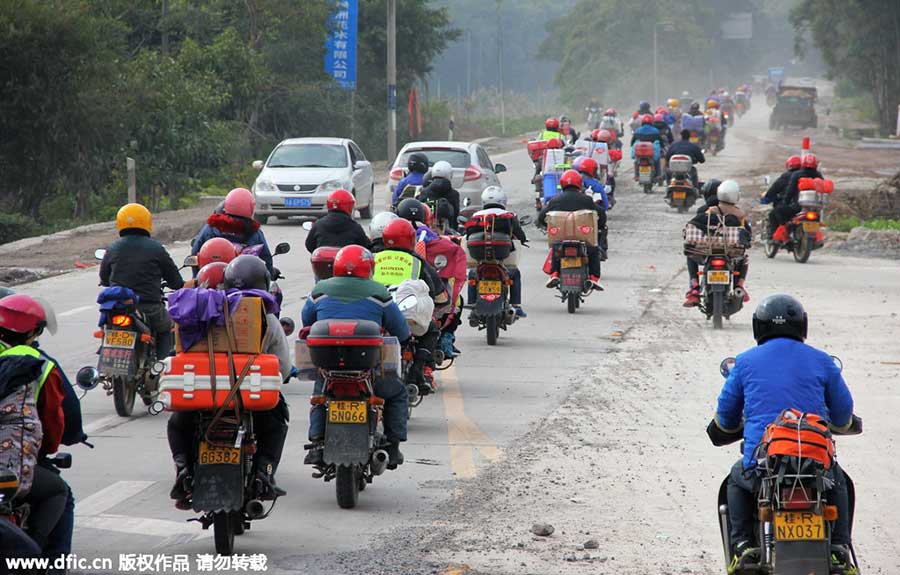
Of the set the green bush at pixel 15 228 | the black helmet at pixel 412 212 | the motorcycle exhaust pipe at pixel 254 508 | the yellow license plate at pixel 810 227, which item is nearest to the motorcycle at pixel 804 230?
the yellow license plate at pixel 810 227

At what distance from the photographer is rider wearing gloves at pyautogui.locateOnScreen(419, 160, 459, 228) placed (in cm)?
1652

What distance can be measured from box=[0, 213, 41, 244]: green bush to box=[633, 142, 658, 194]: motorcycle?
541 inches

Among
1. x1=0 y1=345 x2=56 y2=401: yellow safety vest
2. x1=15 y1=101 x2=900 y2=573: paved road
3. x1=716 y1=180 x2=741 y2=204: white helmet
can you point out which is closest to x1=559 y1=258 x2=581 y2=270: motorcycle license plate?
x1=15 y1=101 x2=900 y2=573: paved road

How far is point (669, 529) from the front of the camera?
27.0ft

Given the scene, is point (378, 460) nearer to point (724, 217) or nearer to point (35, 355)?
point (35, 355)

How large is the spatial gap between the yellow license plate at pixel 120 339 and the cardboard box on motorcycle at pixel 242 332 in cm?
387

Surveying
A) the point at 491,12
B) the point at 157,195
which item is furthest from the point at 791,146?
the point at 491,12

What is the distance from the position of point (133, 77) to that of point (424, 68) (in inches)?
932

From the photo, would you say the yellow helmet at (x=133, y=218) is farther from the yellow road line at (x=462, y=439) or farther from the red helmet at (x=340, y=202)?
the yellow road line at (x=462, y=439)

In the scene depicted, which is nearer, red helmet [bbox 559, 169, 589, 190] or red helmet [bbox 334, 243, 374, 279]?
red helmet [bbox 334, 243, 374, 279]

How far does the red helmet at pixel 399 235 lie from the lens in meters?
10.9

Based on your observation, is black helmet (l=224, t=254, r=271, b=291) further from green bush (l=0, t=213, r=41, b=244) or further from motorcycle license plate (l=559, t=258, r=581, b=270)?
green bush (l=0, t=213, r=41, b=244)

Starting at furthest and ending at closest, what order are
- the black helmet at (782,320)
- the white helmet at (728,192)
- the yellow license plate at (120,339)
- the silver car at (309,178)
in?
the silver car at (309,178), the white helmet at (728,192), the yellow license plate at (120,339), the black helmet at (782,320)

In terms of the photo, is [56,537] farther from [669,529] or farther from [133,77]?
[133,77]
